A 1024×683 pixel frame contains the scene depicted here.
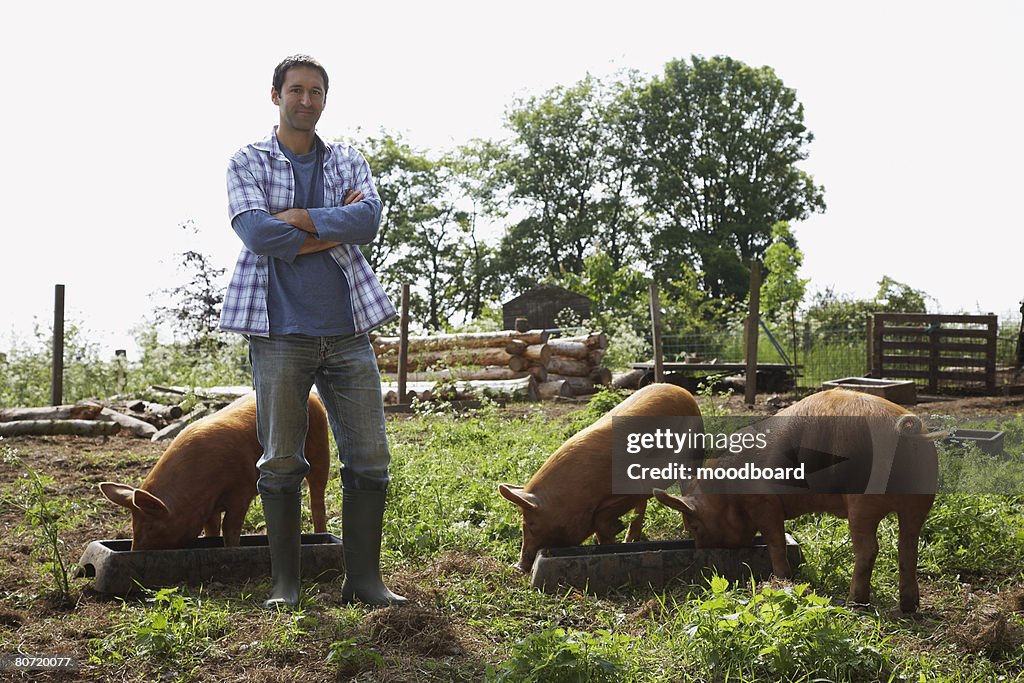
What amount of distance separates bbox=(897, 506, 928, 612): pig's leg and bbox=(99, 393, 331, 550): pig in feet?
10.3

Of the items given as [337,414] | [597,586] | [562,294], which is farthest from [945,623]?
[562,294]

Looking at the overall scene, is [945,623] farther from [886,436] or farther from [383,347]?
[383,347]

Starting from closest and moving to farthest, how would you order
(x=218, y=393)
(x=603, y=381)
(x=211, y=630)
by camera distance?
1. (x=211, y=630)
2. (x=218, y=393)
3. (x=603, y=381)

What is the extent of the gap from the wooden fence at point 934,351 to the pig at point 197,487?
14048 mm

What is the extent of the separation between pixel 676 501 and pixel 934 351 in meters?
13.8

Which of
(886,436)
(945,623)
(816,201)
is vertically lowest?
(945,623)

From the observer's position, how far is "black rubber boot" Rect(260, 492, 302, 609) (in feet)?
12.9

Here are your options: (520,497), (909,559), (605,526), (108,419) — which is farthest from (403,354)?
(909,559)

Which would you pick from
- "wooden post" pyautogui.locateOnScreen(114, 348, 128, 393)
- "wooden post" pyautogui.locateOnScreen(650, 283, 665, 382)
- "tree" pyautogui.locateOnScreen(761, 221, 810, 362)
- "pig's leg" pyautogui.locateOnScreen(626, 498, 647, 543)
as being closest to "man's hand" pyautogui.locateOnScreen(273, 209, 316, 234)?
"pig's leg" pyautogui.locateOnScreen(626, 498, 647, 543)

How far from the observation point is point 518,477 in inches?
252

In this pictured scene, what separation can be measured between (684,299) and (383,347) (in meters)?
15.8

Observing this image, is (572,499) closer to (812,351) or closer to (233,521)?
(233,521)

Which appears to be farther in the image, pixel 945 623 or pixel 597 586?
pixel 597 586

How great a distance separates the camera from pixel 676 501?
4238 millimetres
